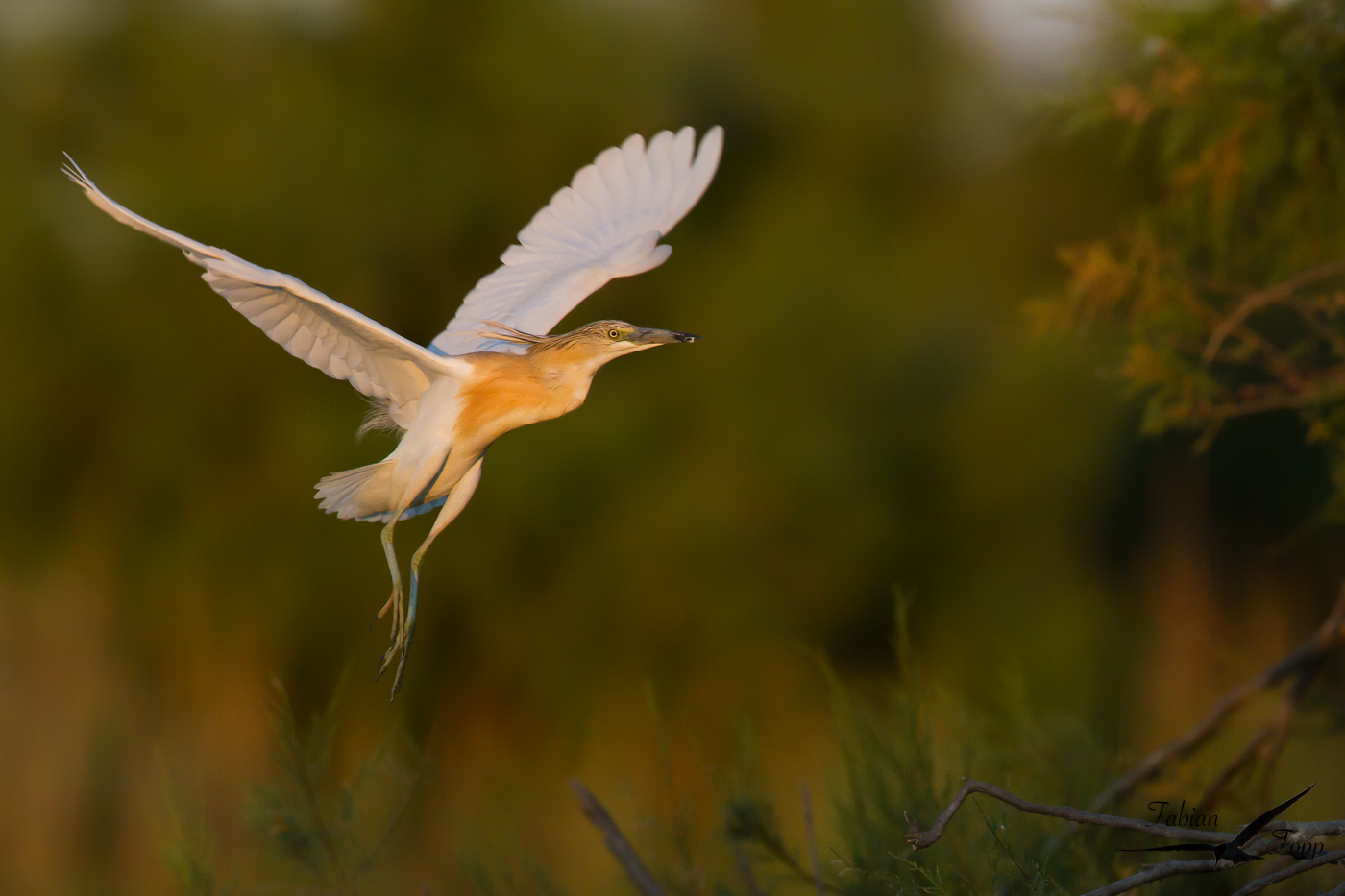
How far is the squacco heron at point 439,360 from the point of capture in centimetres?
114

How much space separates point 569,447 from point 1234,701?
359cm

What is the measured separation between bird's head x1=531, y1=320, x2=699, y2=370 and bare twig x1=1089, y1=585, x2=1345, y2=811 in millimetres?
1254

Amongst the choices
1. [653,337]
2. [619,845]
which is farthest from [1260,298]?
[619,845]

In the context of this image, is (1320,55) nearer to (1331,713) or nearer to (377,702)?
(1331,713)

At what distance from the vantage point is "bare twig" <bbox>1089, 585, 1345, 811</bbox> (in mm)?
2084

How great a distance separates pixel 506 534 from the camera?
5.42 m

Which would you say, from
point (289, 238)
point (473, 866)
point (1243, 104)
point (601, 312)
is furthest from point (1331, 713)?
point (289, 238)

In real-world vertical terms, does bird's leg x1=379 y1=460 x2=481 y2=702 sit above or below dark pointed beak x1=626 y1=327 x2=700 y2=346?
below

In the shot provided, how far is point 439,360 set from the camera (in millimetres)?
1215

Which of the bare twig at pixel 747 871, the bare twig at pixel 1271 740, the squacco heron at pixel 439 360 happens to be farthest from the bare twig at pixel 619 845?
the bare twig at pixel 1271 740

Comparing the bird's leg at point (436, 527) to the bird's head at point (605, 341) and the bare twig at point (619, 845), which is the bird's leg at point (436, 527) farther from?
the bare twig at point (619, 845)

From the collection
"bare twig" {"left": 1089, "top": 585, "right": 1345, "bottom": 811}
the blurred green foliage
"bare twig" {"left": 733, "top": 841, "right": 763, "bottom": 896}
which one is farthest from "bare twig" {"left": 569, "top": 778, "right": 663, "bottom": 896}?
the blurred green foliage

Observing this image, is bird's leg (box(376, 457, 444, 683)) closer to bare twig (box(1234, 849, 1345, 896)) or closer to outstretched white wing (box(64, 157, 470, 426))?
outstretched white wing (box(64, 157, 470, 426))

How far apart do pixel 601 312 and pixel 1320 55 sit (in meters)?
3.77
